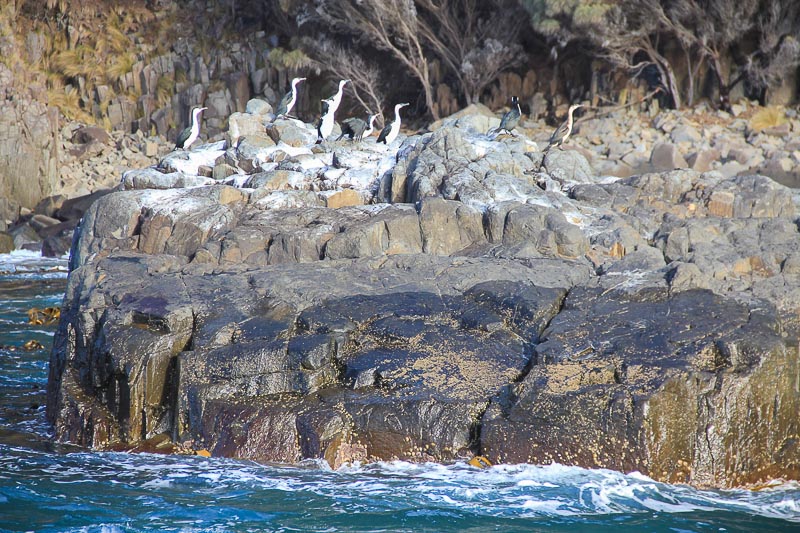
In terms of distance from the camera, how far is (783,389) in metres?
7.24

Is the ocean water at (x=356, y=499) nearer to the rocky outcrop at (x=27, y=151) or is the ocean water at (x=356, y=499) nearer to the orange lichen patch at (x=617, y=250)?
the orange lichen patch at (x=617, y=250)

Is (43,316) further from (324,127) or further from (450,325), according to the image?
(450,325)

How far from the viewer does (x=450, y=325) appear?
816cm

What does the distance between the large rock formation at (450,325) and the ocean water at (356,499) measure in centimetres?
19

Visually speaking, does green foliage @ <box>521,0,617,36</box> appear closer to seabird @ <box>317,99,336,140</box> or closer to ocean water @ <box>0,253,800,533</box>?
seabird @ <box>317,99,336,140</box>

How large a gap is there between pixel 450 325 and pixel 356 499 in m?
2.07

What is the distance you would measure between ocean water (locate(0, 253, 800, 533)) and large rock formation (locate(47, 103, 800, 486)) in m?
0.19

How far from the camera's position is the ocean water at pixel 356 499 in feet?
21.2

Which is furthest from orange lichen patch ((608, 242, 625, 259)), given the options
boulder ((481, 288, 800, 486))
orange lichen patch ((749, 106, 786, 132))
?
orange lichen patch ((749, 106, 786, 132))

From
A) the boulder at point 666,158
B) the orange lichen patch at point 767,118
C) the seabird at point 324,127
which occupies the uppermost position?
the orange lichen patch at point 767,118

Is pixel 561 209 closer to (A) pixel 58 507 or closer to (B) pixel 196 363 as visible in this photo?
(B) pixel 196 363

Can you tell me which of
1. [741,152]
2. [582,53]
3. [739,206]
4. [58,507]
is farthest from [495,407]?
[582,53]

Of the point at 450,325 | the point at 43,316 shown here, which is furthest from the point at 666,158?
the point at 450,325

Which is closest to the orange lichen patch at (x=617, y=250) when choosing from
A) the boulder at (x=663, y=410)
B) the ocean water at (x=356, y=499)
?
the boulder at (x=663, y=410)
